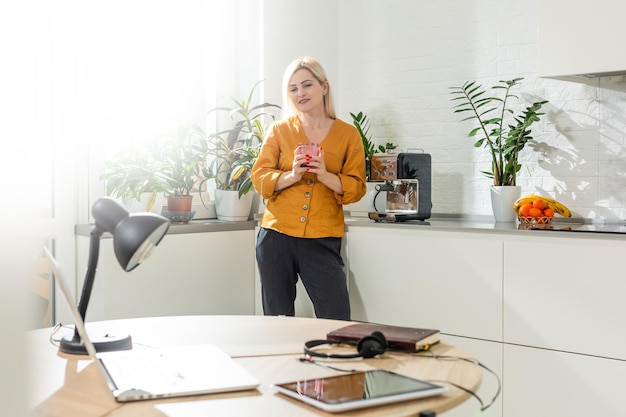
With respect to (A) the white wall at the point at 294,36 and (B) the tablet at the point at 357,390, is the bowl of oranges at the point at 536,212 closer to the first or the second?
(A) the white wall at the point at 294,36

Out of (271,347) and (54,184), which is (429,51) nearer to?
(54,184)

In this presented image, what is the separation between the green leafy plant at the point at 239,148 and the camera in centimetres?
395

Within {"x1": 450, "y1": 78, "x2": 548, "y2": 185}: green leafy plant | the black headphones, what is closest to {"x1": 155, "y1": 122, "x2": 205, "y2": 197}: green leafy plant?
{"x1": 450, "y1": 78, "x2": 548, "y2": 185}: green leafy plant

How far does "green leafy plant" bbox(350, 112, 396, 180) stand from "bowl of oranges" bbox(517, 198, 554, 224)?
0.79 m

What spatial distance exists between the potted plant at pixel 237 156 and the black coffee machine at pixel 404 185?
70cm

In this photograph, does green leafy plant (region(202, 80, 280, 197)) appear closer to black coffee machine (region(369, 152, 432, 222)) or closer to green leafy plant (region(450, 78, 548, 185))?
black coffee machine (region(369, 152, 432, 222))

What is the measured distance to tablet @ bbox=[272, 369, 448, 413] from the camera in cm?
121

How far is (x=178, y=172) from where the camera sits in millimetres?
3861

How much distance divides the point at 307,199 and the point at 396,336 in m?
1.82

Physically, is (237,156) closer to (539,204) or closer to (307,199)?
(307,199)

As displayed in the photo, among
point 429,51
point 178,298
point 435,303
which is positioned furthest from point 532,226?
point 178,298

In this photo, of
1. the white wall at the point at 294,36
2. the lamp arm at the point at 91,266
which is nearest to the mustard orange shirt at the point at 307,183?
the white wall at the point at 294,36

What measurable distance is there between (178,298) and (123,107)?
3.51 ft

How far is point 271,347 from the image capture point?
5.53 ft
